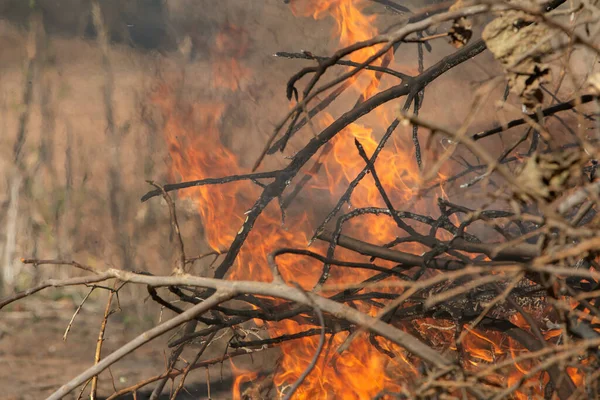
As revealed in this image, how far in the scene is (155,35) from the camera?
17.4 feet

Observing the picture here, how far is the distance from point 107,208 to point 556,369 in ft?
13.8

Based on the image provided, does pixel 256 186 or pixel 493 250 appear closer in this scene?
pixel 493 250

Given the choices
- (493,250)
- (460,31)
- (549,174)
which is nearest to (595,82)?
(549,174)

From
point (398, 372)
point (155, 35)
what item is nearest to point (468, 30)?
point (398, 372)

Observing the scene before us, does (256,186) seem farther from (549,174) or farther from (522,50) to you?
(549,174)

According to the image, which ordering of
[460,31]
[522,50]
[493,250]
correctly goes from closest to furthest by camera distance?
1. [522,50]
2. [460,31]
3. [493,250]

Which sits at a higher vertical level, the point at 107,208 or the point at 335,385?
the point at 107,208

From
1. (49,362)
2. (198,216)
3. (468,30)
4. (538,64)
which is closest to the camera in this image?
(538,64)

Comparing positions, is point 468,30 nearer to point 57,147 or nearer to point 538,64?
point 538,64

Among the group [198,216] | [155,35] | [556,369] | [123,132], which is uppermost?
[155,35]

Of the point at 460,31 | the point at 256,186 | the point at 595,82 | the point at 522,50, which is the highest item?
the point at 256,186

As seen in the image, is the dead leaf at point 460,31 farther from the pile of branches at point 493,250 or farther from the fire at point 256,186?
the fire at point 256,186

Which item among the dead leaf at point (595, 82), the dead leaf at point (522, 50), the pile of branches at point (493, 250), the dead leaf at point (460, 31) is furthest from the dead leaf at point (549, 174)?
the dead leaf at point (460, 31)

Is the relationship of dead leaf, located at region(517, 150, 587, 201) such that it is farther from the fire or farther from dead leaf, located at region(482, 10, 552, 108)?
the fire
